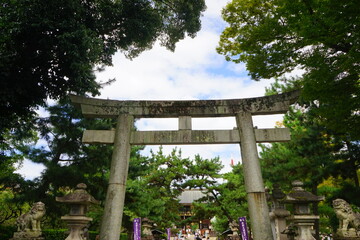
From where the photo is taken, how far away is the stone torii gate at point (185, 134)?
6.46 m

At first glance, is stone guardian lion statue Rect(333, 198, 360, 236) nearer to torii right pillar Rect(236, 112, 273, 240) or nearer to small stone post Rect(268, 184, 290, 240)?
small stone post Rect(268, 184, 290, 240)

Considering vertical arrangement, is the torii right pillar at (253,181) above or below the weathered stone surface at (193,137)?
below

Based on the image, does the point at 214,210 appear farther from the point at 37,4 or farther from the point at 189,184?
the point at 37,4

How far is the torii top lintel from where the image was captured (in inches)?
297

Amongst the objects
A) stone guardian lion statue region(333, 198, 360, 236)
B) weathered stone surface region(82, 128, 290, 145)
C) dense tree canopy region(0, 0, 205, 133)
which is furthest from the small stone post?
dense tree canopy region(0, 0, 205, 133)

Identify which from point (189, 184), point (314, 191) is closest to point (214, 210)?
point (189, 184)

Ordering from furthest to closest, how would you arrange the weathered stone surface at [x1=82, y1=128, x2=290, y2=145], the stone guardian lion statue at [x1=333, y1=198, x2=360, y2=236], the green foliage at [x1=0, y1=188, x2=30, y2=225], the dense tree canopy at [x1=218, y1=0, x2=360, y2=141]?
1. the green foliage at [x1=0, y1=188, x2=30, y2=225]
2. the weathered stone surface at [x1=82, y1=128, x2=290, y2=145]
3. the stone guardian lion statue at [x1=333, y1=198, x2=360, y2=236]
4. the dense tree canopy at [x1=218, y1=0, x2=360, y2=141]

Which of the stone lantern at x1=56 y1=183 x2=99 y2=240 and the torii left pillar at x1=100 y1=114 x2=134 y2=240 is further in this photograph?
the stone lantern at x1=56 y1=183 x2=99 y2=240

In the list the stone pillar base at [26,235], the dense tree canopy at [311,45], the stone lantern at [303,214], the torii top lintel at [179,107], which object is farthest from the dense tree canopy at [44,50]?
the stone lantern at [303,214]

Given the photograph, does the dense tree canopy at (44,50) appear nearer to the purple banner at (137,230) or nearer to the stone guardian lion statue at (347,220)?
the purple banner at (137,230)

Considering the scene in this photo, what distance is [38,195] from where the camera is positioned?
33.9 ft

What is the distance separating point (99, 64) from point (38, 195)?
6.47 meters

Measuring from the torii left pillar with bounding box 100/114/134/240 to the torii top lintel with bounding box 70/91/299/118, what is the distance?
386mm

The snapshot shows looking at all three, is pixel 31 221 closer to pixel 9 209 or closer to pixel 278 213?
pixel 278 213
